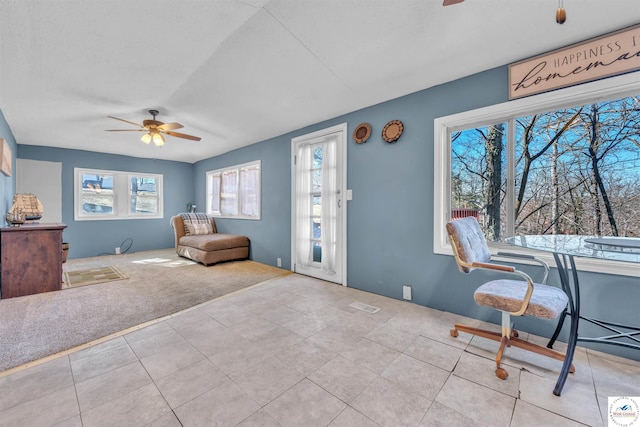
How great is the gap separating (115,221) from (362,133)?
5.86 meters

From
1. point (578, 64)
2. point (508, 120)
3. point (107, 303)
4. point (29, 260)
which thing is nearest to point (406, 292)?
point (508, 120)

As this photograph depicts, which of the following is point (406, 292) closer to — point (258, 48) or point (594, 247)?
point (594, 247)

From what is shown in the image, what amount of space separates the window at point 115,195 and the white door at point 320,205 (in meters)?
4.33

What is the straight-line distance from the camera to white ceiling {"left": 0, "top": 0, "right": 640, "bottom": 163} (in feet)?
5.34

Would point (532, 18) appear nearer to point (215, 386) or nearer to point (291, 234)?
point (215, 386)

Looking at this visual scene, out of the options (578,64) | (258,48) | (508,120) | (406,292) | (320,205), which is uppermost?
(258,48)

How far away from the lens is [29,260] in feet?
9.78

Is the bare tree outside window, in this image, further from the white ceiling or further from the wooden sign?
the white ceiling

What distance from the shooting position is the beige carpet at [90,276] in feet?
11.3

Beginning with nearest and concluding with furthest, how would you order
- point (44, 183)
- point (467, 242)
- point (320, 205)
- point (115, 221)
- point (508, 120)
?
point (467, 242), point (508, 120), point (320, 205), point (44, 183), point (115, 221)

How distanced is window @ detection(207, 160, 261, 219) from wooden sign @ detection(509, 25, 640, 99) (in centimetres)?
393

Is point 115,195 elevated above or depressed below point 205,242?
above

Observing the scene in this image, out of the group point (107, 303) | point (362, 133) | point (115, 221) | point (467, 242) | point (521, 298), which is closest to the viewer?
point (521, 298)

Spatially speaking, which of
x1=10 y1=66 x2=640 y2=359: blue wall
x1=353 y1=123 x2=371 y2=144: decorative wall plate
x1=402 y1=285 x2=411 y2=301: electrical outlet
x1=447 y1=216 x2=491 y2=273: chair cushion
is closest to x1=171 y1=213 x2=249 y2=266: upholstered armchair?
x1=10 y1=66 x2=640 y2=359: blue wall
